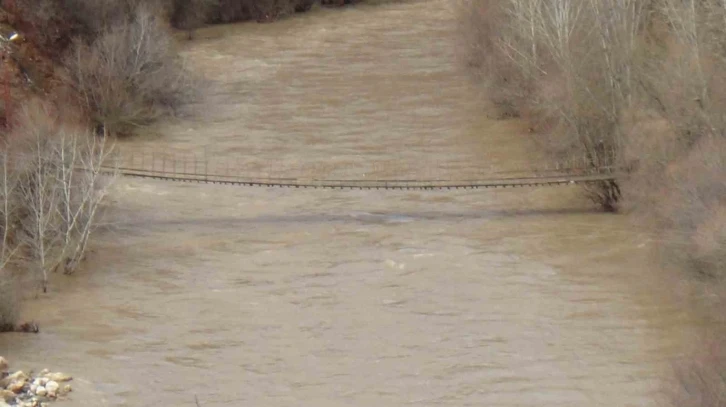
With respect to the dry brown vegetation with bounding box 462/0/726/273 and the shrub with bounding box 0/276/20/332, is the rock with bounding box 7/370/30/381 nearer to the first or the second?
the shrub with bounding box 0/276/20/332

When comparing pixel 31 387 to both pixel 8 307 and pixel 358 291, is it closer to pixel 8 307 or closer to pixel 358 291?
pixel 8 307

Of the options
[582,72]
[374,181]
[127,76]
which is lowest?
[374,181]

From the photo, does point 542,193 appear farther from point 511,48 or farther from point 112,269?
point 112,269

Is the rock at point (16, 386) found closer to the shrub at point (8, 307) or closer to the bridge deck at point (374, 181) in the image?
the shrub at point (8, 307)

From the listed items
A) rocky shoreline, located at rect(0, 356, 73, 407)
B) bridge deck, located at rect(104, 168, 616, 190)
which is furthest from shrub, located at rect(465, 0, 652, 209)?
rocky shoreline, located at rect(0, 356, 73, 407)

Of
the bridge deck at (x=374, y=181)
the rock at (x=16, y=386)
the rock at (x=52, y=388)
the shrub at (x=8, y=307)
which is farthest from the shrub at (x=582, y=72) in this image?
the rock at (x=16, y=386)

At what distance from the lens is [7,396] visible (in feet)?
46.6

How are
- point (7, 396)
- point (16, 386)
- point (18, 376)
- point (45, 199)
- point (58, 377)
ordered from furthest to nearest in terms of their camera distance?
point (45, 199) → point (58, 377) → point (18, 376) → point (16, 386) → point (7, 396)

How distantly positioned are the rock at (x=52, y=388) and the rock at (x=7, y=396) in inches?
18.9

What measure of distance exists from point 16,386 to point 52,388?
399 millimetres

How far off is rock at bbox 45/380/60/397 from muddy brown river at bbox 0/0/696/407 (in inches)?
8.9

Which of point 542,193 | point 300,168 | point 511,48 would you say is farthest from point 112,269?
point 511,48

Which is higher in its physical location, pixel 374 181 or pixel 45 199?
pixel 45 199

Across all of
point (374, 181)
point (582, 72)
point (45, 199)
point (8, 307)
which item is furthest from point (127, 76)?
point (8, 307)
